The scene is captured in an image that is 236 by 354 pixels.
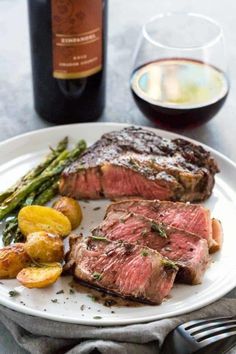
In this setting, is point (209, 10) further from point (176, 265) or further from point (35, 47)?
point (176, 265)

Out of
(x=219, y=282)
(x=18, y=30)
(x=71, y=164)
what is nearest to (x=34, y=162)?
(x=71, y=164)

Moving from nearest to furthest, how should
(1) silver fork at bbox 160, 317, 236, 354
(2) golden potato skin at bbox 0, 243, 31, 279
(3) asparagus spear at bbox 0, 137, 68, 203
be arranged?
(1) silver fork at bbox 160, 317, 236, 354, (2) golden potato skin at bbox 0, 243, 31, 279, (3) asparagus spear at bbox 0, 137, 68, 203

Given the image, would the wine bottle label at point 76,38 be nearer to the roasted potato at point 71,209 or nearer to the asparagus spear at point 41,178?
the asparagus spear at point 41,178

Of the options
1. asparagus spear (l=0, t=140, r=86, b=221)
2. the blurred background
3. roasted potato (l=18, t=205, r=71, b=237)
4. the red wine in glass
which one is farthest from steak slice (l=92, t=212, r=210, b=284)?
the blurred background

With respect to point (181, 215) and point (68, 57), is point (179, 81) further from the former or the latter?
point (181, 215)

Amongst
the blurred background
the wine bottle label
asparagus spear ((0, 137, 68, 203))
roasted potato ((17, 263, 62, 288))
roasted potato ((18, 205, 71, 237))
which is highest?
the wine bottle label

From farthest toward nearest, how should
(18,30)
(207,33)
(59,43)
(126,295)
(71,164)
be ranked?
1. (18,30)
2. (207,33)
3. (59,43)
4. (71,164)
5. (126,295)

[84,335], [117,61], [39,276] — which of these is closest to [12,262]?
[39,276]

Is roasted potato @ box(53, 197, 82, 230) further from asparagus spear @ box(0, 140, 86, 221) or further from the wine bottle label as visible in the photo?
the wine bottle label
